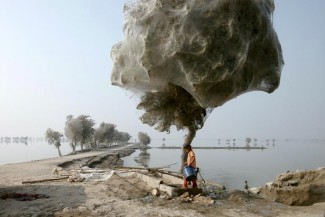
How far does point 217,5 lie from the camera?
9719 mm

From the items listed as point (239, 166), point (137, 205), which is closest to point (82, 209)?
point (137, 205)

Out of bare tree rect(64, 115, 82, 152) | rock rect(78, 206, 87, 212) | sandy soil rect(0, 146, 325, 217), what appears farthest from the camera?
bare tree rect(64, 115, 82, 152)

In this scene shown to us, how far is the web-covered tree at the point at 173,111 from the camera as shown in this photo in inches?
497

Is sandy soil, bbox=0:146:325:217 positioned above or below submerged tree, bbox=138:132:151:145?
below

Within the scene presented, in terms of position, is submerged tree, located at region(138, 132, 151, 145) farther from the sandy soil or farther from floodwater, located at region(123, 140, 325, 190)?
the sandy soil

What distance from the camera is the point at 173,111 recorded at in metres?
13.3

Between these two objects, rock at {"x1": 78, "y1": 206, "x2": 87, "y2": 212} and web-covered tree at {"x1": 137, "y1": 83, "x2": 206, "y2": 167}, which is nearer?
rock at {"x1": 78, "y1": 206, "x2": 87, "y2": 212}

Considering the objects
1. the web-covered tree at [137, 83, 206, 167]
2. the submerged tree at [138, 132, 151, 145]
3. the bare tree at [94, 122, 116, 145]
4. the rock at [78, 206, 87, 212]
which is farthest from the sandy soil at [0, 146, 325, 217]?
the submerged tree at [138, 132, 151, 145]

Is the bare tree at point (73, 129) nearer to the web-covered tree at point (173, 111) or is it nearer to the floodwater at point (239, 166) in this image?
the floodwater at point (239, 166)

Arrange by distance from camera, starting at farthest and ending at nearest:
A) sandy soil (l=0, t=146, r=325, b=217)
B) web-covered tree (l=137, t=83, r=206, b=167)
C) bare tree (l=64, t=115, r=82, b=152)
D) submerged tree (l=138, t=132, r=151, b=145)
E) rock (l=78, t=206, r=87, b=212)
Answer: submerged tree (l=138, t=132, r=151, b=145) < bare tree (l=64, t=115, r=82, b=152) < web-covered tree (l=137, t=83, r=206, b=167) < rock (l=78, t=206, r=87, b=212) < sandy soil (l=0, t=146, r=325, b=217)

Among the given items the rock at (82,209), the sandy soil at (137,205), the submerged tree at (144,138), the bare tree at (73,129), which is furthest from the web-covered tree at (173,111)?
the submerged tree at (144,138)

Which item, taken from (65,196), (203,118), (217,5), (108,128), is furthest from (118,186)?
(108,128)

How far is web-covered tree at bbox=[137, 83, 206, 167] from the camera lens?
12633 mm

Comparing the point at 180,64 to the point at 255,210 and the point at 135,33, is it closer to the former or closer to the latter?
the point at 135,33
